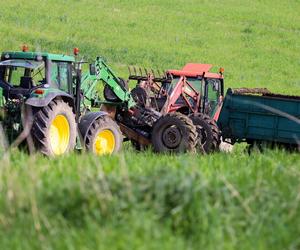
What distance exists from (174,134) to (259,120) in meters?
1.97

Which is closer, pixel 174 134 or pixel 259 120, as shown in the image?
pixel 174 134

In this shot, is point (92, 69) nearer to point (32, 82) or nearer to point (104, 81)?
point (104, 81)

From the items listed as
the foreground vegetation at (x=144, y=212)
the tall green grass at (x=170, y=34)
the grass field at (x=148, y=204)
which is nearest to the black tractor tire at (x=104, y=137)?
the grass field at (x=148, y=204)

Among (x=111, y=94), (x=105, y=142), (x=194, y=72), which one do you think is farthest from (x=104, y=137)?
(x=194, y=72)

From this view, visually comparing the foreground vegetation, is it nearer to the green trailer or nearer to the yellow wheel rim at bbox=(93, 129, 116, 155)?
the yellow wheel rim at bbox=(93, 129, 116, 155)

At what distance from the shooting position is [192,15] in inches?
1863

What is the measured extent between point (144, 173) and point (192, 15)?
1672 inches

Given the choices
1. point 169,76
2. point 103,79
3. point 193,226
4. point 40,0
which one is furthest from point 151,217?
point 40,0

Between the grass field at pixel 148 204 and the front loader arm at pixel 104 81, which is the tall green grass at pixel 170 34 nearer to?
the front loader arm at pixel 104 81

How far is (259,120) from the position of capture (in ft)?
50.9

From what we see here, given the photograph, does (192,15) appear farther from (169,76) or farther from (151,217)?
(151,217)

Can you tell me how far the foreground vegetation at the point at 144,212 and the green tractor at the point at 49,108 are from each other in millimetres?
4799

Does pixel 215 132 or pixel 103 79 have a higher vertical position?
pixel 103 79

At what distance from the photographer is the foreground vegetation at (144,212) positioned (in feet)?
14.9
